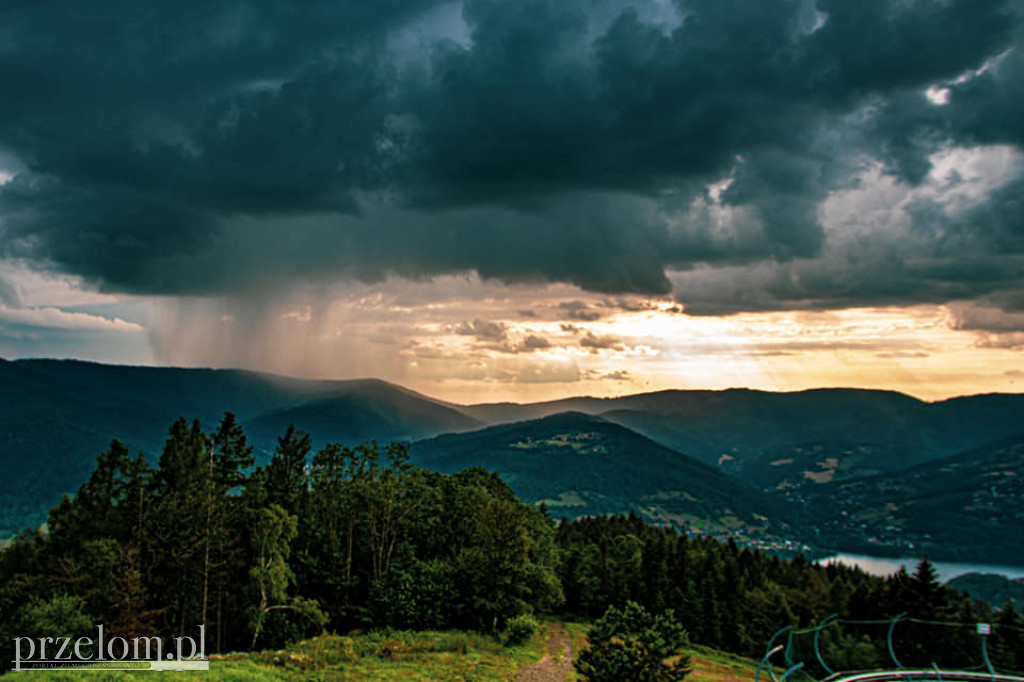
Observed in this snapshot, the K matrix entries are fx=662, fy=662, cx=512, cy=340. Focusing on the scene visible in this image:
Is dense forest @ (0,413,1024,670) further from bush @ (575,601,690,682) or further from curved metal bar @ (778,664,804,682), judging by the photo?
bush @ (575,601,690,682)

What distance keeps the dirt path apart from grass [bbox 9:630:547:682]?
87 centimetres

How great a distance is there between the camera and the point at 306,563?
67000 mm

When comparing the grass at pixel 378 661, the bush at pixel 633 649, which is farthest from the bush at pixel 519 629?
the bush at pixel 633 649

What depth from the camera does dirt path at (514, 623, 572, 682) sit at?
146 feet

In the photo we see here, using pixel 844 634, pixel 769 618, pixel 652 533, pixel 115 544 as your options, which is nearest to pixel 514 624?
pixel 844 634

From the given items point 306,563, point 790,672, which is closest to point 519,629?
point 306,563

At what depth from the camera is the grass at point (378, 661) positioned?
1362 inches

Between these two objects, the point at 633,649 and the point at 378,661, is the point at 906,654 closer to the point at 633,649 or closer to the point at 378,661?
the point at 633,649

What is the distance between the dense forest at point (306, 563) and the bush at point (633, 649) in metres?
7.81

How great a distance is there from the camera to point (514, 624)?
57.2 metres

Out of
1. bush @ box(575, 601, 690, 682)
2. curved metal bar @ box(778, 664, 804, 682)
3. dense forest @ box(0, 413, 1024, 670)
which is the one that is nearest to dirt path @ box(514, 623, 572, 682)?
dense forest @ box(0, 413, 1024, 670)

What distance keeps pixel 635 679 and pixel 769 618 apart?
7714cm

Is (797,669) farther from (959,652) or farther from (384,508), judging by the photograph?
(384,508)

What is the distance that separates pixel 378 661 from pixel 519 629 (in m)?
16.9
